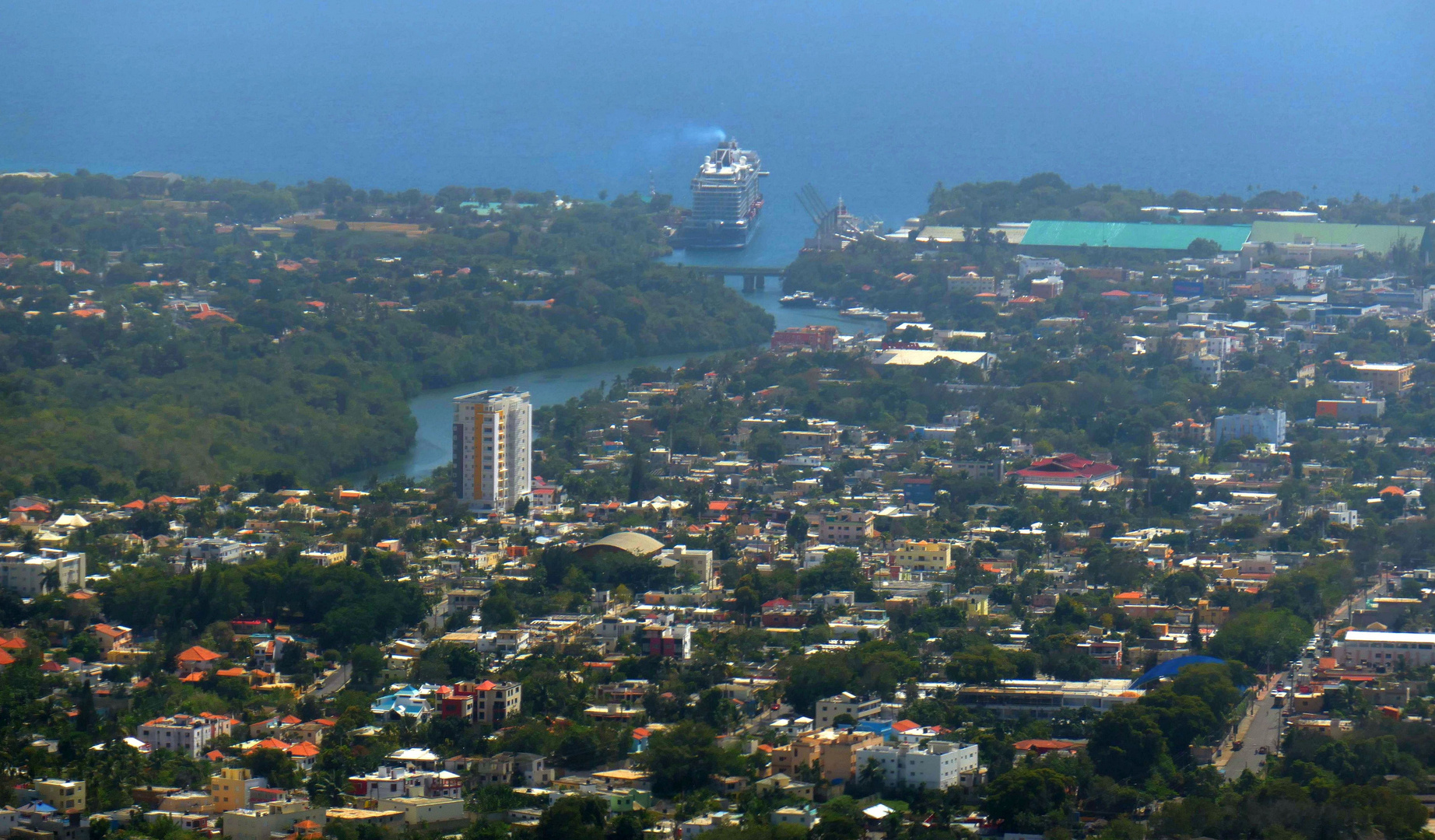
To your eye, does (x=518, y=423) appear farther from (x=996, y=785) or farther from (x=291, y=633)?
(x=996, y=785)

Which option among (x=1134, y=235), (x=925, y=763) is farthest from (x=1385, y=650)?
(x=1134, y=235)

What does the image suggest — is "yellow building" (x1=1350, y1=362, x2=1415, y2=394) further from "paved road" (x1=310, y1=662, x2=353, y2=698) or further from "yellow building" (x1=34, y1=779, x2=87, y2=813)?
"yellow building" (x1=34, y1=779, x2=87, y2=813)

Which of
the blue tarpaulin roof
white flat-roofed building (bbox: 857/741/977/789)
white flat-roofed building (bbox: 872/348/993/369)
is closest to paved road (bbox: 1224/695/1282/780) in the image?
the blue tarpaulin roof

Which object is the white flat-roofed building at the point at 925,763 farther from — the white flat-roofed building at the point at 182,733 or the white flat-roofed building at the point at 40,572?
the white flat-roofed building at the point at 40,572

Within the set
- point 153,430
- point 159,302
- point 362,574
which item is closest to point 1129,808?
point 362,574

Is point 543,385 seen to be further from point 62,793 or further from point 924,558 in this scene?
point 62,793

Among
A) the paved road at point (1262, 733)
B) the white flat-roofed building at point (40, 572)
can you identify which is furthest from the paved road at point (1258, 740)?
the white flat-roofed building at point (40, 572)
